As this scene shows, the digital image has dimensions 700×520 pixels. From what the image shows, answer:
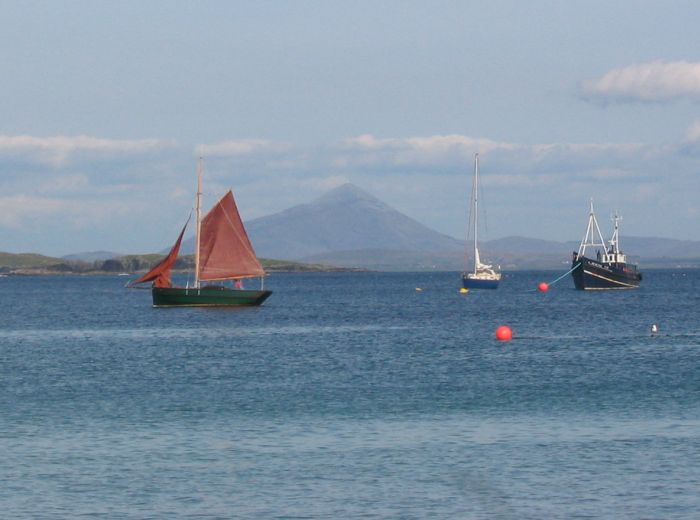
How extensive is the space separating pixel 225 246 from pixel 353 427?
70842 mm

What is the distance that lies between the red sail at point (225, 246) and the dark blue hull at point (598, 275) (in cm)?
6811

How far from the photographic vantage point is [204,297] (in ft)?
371

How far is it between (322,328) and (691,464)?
6230cm

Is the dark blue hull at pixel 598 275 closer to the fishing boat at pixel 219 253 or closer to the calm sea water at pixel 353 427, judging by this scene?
the fishing boat at pixel 219 253

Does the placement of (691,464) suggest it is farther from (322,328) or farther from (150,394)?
(322,328)

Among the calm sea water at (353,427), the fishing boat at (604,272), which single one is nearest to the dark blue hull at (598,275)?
the fishing boat at (604,272)

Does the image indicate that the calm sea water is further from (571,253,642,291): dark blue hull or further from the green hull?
(571,253,642,291): dark blue hull

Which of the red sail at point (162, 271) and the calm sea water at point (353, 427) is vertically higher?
the red sail at point (162, 271)

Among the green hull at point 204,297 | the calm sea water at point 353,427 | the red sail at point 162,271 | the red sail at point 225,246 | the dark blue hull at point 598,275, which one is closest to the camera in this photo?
the calm sea water at point 353,427

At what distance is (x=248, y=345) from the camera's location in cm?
7562

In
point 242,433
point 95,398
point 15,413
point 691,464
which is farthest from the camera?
point 95,398

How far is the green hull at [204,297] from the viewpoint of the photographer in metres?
113

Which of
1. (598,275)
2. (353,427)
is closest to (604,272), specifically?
(598,275)

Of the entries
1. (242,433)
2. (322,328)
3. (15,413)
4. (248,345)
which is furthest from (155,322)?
(242,433)
